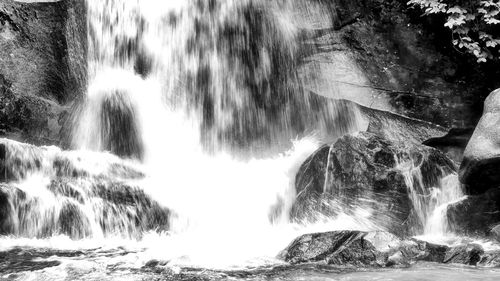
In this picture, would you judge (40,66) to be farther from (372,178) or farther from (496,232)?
(496,232)

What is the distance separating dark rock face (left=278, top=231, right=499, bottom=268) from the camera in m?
5.66

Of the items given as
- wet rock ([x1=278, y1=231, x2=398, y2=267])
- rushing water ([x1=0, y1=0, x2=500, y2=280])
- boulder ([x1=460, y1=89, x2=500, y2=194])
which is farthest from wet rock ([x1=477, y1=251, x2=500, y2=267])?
boulder ([x1=460, y1=89, x2=500, y2=194])

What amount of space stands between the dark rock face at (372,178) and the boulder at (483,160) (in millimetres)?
692

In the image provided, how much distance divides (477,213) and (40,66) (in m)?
7.82

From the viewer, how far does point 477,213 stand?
744cm

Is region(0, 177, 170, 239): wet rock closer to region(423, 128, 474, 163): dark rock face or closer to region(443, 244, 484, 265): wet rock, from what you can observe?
region(443, 244, 484, 265): wet rock

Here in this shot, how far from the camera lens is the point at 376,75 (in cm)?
1030

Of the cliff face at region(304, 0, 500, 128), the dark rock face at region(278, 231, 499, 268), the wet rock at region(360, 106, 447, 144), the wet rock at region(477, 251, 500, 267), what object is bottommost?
the wet rock at region(477, 251, 500, 267)

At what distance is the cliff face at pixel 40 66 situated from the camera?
30.0 feet

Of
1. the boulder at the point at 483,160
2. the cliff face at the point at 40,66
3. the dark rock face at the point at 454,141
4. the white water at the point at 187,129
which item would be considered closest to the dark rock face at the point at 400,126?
the dark rock face at the point at 454,141

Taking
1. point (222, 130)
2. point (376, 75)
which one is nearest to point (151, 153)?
point (222, 130)

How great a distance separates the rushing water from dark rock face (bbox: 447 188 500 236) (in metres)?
0.27

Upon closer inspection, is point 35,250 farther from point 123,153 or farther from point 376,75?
point 376,75

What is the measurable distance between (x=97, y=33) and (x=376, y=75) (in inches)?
220
